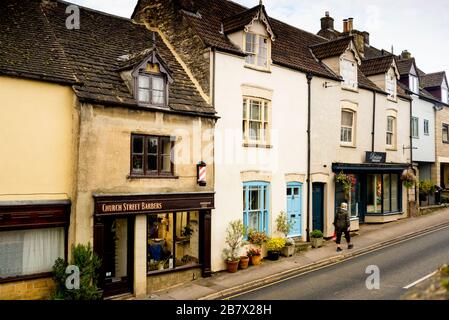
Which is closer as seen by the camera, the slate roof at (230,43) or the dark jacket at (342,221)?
the slate roof at (230,43)

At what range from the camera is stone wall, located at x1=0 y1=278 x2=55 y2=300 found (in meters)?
10.7

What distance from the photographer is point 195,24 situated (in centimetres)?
1641

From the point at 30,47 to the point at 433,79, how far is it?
2925cm

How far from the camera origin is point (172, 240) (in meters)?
14.2

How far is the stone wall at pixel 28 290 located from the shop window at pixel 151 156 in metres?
4.09

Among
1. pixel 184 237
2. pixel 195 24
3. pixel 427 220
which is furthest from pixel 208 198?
pixel 427 220

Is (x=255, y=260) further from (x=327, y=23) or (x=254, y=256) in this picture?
(x=327, y=23)

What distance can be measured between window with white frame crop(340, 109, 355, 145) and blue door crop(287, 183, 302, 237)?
4500 mm

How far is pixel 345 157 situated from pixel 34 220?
15.3 meters

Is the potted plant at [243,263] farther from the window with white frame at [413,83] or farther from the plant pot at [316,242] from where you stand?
the window with white frame at [413,83]

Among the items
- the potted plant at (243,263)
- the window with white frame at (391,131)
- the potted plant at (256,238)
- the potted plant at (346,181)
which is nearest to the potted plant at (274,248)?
the potted plant at (256,238)

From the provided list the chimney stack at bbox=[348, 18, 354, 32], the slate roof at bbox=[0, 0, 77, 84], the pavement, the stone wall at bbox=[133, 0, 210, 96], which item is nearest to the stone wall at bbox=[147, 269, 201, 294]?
the pavement

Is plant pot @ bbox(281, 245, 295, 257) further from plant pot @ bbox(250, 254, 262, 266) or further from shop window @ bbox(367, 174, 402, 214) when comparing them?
shop window @ bbox(367, 174, 402, 214)

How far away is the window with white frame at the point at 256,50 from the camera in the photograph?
1681 centimetres
